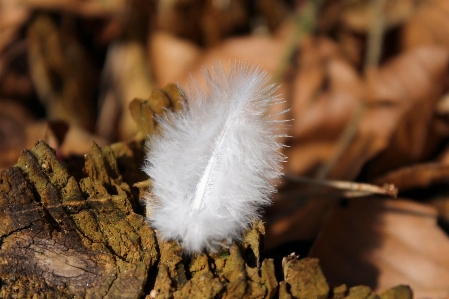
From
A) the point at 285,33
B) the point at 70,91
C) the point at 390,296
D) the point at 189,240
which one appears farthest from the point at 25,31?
the point at 390,296

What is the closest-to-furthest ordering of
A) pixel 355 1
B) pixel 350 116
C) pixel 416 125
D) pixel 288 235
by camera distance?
pixel 288 235, pixel 416 125, pixel 350 116, pixel 355 1

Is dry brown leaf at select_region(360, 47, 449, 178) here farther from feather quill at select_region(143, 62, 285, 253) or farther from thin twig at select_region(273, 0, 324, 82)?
feather quill at select_region(143, 62, 285, 253)

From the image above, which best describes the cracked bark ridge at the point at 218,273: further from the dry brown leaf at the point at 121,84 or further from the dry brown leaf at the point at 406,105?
the dry brown leaf at the point at 121,84

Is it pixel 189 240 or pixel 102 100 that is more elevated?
pixel 102 100

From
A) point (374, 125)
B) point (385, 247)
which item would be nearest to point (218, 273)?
point (385, 247)

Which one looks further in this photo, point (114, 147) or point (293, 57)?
point (293, 57)

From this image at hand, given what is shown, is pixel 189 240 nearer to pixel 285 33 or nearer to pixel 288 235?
pixel 288 235

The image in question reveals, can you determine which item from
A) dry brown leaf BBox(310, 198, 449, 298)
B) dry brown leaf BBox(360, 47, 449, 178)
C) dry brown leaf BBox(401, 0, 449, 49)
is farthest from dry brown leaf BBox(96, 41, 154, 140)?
dry brown leaf BBox(401, 0, 449, 49)
